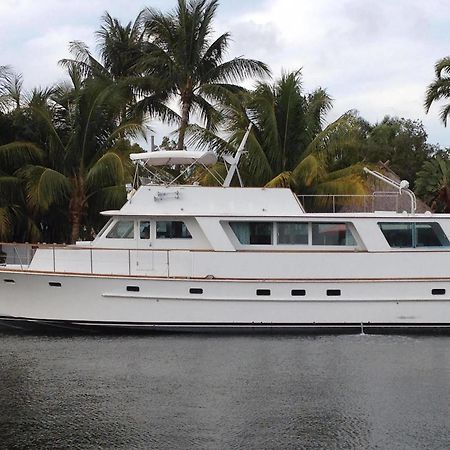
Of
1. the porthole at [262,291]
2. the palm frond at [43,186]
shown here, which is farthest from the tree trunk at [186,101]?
the porthole at [262,291]

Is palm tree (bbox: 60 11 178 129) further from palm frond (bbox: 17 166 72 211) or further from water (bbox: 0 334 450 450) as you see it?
water (bbox: 0 334 450 450)

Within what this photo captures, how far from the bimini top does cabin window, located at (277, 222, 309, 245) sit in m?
2.36

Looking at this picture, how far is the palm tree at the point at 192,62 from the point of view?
86.7 feet

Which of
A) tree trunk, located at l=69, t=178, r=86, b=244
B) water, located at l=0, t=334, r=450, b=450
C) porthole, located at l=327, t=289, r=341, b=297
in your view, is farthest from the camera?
tree trunk, located at l=69, t=178, r=86, b=244

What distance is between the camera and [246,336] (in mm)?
16000

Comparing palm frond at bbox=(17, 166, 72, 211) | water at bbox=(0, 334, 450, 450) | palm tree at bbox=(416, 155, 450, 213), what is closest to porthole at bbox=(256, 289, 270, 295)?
water at bbox=(0, 334, 450, 450)

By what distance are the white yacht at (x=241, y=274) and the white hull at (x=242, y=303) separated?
0.07ft

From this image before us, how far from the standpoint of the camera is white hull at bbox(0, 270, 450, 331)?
15.9 m

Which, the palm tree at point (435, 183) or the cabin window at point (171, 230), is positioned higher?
the palm tree at point (435, 183)

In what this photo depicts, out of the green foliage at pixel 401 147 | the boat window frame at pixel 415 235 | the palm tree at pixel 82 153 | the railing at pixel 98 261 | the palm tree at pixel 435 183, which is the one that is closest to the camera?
the railing at pixel 98 261

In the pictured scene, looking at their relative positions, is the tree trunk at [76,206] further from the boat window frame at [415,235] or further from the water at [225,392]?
the boat window frame at [415,235]

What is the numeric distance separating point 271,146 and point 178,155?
26.5ft

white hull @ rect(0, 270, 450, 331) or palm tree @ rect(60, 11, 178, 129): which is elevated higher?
palm tree @ rect(60, 11, 178, 129)

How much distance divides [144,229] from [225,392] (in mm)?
5730
